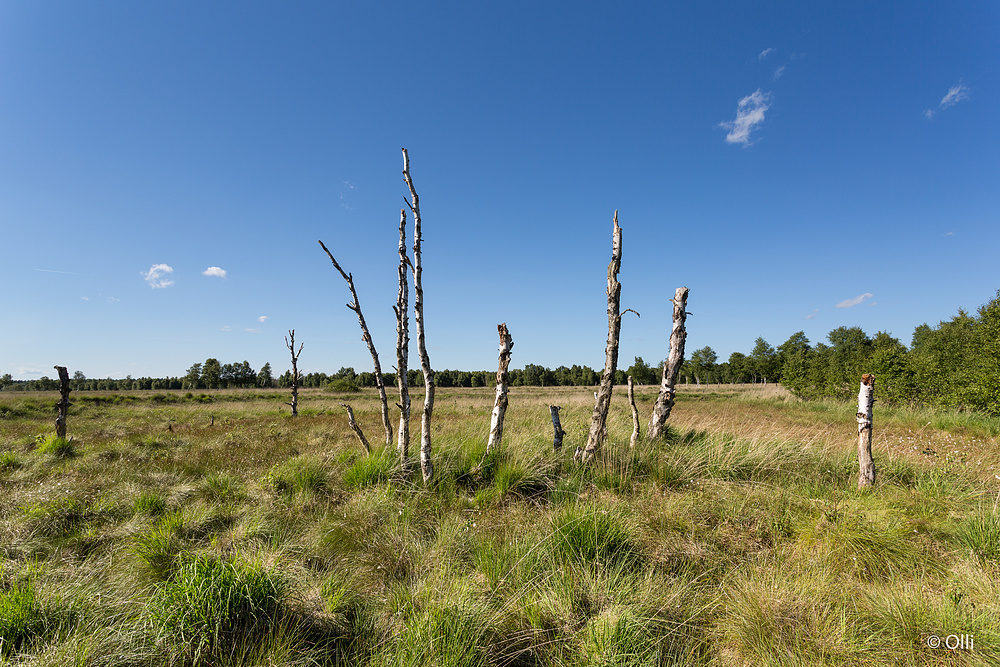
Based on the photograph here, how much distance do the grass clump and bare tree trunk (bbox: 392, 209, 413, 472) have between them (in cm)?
274

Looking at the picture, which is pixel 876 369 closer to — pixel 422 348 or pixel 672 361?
pixel 672 361

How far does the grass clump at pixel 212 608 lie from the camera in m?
2.06

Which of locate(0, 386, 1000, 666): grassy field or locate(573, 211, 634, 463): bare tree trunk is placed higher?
locate(573, 211, 634, 463): bare tree trunk

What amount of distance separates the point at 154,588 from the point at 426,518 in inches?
90.2

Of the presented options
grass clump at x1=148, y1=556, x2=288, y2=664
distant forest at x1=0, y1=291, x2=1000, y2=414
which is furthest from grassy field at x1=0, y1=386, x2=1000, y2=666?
distant forest at x1=0, y1=291, x2=1000, y2=414

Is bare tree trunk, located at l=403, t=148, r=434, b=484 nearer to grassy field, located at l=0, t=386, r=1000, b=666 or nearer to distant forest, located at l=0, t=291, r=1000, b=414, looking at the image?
grassy field, located at l=0, t=386, r=1000, b=666

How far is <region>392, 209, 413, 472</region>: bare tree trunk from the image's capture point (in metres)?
5.27

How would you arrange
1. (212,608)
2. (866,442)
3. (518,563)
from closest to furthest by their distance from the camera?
(212,608)
(518,563)
(866,442)

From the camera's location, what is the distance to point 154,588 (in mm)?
2721

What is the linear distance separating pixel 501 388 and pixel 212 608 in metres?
4.29

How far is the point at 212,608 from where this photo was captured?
2189 millimetres

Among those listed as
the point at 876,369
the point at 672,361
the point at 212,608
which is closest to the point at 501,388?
the point at 672,361

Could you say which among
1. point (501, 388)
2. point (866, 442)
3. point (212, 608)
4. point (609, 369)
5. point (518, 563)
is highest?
point (609, 369)

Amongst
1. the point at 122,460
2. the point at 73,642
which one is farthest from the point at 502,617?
the point at 122,460
